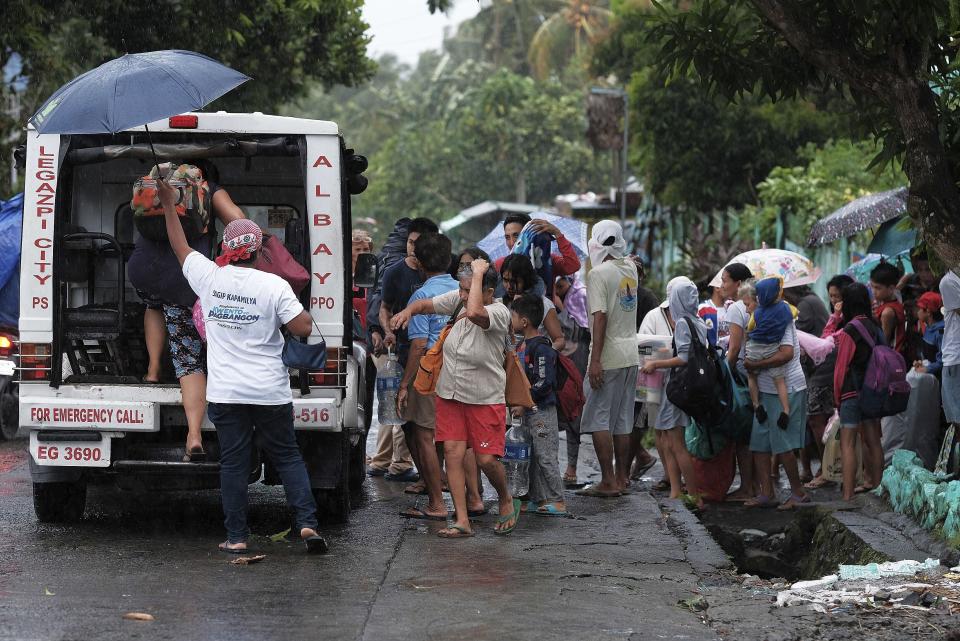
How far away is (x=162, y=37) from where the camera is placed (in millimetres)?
15031

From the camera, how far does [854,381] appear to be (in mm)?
10055

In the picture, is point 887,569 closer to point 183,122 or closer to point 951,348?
point 951,348

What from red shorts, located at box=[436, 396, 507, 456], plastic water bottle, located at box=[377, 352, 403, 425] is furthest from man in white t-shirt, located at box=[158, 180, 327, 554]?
plastic water bottle, located at box=[377, 352, 403, 425]

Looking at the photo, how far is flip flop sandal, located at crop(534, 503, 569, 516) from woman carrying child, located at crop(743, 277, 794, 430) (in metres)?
1.86

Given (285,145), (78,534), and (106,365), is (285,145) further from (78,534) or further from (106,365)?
(78,534)

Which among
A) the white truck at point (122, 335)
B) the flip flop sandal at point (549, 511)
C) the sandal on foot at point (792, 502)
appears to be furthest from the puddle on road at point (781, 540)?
the white truck at point (122, 335)

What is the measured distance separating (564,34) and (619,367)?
42.6m

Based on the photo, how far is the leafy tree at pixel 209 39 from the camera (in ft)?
46.6

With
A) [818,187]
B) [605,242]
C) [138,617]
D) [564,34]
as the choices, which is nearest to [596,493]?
[605,242]

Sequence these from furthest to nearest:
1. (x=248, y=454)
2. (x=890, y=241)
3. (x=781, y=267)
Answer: (x=890, y=241)
(x=781, y=267)
(x=248, y=454)

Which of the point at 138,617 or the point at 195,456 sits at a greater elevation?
the point at 195,456

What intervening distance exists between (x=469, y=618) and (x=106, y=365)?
350 cm

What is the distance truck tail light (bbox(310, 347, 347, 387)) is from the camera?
7.82 metres

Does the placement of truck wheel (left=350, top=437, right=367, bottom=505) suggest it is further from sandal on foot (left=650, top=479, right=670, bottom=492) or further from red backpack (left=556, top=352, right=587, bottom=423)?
sandal on foot (left=650, top=479, right=670, bottom=492)
